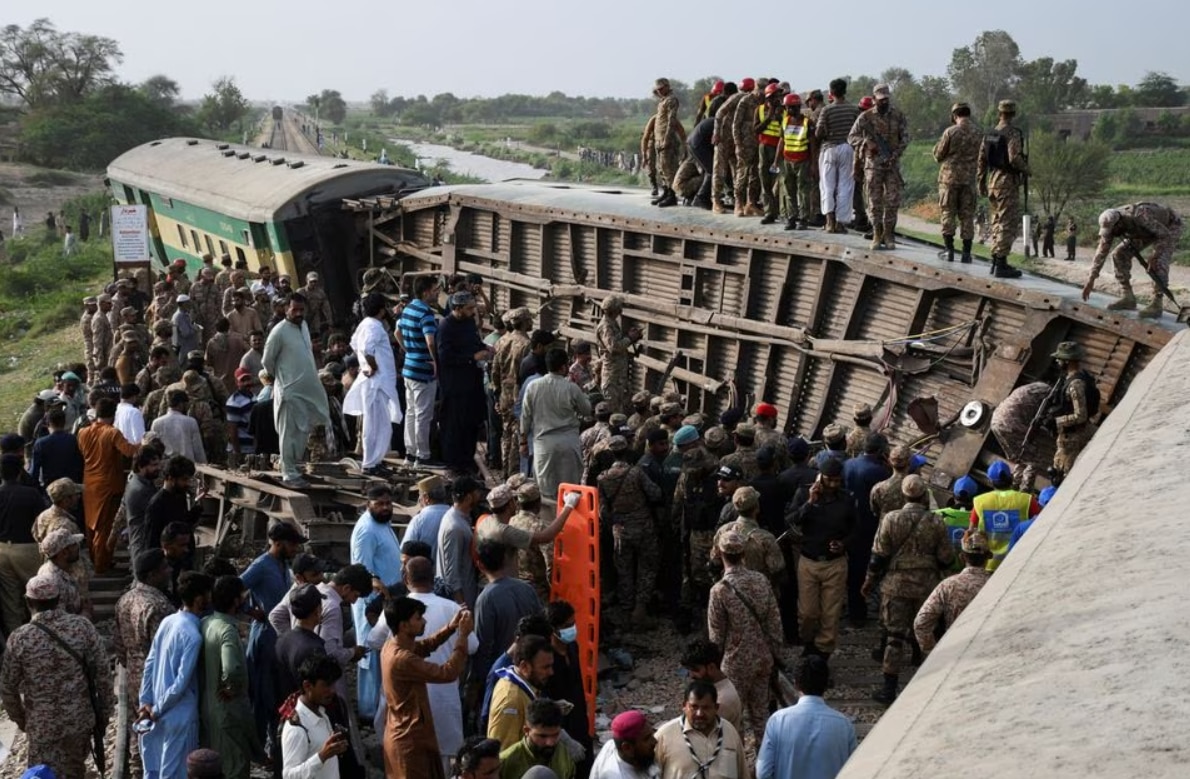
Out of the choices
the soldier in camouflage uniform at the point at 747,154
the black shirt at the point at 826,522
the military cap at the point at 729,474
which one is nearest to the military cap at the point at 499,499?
the military cap at the point at 729,474

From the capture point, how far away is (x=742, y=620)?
7762 mm

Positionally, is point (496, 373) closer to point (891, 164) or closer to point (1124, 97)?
point (891, 164)

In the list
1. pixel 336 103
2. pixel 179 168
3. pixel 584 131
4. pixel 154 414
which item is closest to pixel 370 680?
pixel 154 414

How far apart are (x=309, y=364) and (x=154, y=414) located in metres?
2.34

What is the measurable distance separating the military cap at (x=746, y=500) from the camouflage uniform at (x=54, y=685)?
12.9ft

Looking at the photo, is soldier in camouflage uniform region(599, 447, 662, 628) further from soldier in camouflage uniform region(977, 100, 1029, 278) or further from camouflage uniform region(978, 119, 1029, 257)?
camouflage uniform region(978, 119, 1029, 257)

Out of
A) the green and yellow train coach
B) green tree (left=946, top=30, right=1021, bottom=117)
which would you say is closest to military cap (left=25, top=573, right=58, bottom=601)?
the green and yellow train coach

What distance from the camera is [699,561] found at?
32.7 feet

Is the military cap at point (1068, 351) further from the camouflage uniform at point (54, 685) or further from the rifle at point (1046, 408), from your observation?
the camouflage uniform at point (54, 685)

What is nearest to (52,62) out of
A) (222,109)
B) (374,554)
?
(222,109)

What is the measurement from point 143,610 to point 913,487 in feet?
15.9

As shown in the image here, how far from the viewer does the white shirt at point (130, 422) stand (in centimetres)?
1190

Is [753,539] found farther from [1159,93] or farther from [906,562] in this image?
[1159,93]

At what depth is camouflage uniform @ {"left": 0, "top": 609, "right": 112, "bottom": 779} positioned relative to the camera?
7.47m
